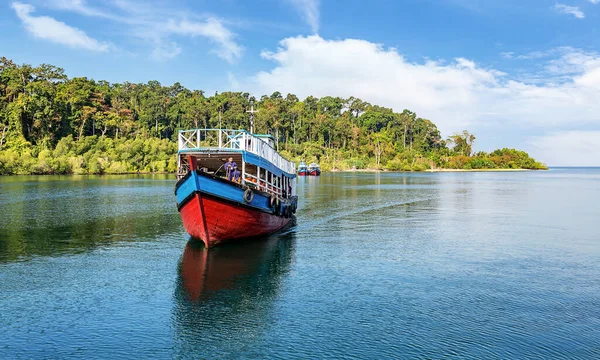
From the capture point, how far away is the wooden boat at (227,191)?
21953 mm

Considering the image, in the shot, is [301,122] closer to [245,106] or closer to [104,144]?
[245,106]

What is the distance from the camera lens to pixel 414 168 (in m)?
173

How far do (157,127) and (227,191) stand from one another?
134545 millimetres

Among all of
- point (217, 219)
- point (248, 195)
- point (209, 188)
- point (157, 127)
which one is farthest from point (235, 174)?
point (157, 127)

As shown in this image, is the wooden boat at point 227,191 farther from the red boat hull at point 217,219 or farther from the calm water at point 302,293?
the calm water at point 302,293

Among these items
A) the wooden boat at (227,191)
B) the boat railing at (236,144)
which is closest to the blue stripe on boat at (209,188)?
the wooden boat at (227,191)

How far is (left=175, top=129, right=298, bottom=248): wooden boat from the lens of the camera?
21953mm

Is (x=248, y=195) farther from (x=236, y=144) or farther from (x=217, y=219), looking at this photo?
(x=236, y=144)

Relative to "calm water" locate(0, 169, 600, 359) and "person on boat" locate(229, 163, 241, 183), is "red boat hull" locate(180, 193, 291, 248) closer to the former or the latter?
"calm water" locate(0, 169, 600, 359)

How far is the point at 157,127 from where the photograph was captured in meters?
150

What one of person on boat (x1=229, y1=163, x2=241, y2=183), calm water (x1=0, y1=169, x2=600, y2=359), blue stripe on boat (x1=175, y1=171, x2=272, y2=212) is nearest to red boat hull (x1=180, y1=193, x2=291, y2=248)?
blue stripe on boat (x1=175, y1=171, x2=272, y2=212)

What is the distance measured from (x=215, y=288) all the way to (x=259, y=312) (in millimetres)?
3022

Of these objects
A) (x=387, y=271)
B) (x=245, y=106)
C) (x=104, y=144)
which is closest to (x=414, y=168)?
(x=245, y=106)

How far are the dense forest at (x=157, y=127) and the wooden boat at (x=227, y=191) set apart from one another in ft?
275
